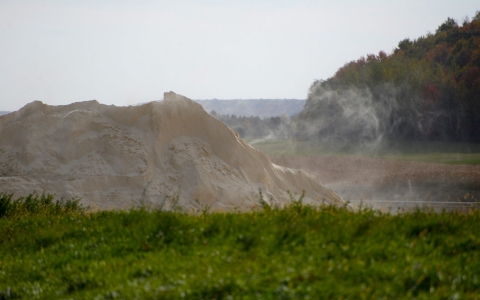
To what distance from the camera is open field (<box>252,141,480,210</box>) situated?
18655mm

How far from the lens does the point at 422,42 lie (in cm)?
4325

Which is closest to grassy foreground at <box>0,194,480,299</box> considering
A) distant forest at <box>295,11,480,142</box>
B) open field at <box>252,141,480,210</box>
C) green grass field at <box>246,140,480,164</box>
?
open field at <box>252,141,480,210</box>

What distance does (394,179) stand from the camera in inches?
891

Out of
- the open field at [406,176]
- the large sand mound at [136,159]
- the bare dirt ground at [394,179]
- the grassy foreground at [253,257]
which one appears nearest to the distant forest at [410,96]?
the open field at [406,176]

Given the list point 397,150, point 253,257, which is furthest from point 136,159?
point 397,150

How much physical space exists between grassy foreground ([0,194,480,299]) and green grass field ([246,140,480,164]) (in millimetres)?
22842

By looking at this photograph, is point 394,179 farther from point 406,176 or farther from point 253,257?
point 253,257

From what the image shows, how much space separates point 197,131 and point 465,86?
80.3 ft

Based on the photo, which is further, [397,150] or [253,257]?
[397,150]

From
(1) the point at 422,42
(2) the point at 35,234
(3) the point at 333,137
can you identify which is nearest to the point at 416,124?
(3) the point at 333,137

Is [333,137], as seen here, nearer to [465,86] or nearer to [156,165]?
[465,86]

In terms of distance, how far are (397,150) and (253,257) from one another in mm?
30079

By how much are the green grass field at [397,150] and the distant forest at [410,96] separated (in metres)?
1.26

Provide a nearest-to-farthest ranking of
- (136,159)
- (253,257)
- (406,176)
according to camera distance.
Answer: (253,257) → (136,159) → (406,176)
